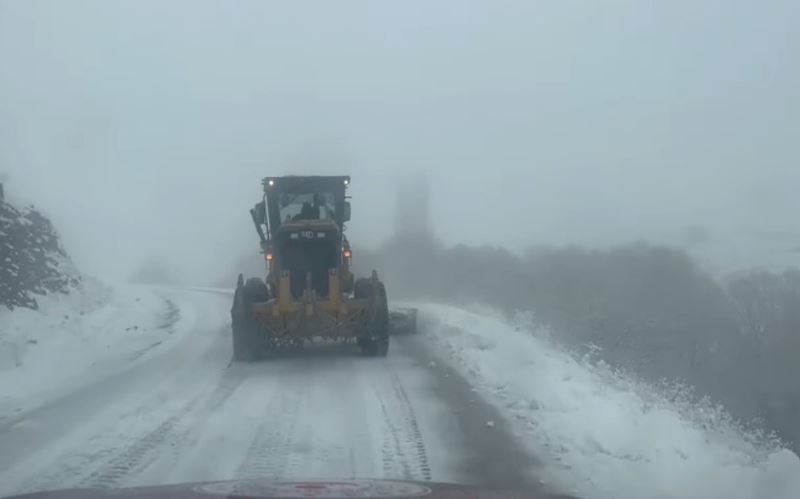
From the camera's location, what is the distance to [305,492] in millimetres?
5438

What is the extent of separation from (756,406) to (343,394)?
6205 millimetres

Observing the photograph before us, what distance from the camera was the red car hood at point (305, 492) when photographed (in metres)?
5.38

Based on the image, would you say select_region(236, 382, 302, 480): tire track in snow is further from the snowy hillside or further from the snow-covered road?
the snowy hillside

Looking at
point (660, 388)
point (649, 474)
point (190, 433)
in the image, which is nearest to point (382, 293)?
point (660, 388)

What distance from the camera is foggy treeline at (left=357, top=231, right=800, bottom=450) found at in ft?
61.1

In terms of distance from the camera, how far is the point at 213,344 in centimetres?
2105

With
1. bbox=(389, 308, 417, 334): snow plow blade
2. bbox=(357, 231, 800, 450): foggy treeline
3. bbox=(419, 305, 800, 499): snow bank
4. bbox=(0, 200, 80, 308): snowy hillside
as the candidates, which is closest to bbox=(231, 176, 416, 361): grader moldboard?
bbox=(389, 308, 417, 334): snow plow blade

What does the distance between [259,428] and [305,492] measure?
6492 millimetres

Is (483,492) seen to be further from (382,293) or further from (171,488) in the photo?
(382,293)

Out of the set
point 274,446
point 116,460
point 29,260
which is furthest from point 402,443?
point 29,260

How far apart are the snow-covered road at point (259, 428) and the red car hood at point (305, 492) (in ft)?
10.7

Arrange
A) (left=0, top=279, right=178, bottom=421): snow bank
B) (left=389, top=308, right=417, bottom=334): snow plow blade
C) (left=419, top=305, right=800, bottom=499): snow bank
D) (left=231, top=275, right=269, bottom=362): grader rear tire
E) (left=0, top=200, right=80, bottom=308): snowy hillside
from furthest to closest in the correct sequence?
(left=389, top=308, right=417, bottom=334): snow plow blade < (left=0, top=200, right=80, bottom=308): snowy hillside < (left=231, top=275, right=269, bottom=362): grader rear tire < (left=0, top=279, right=178, bottom=421): snow bank < (left=419, top=305, right=800, bottom=499): snow bank

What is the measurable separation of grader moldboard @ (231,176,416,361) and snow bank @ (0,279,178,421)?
2181 millimetres

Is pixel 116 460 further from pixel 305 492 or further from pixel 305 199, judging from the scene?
pixel 305 199
